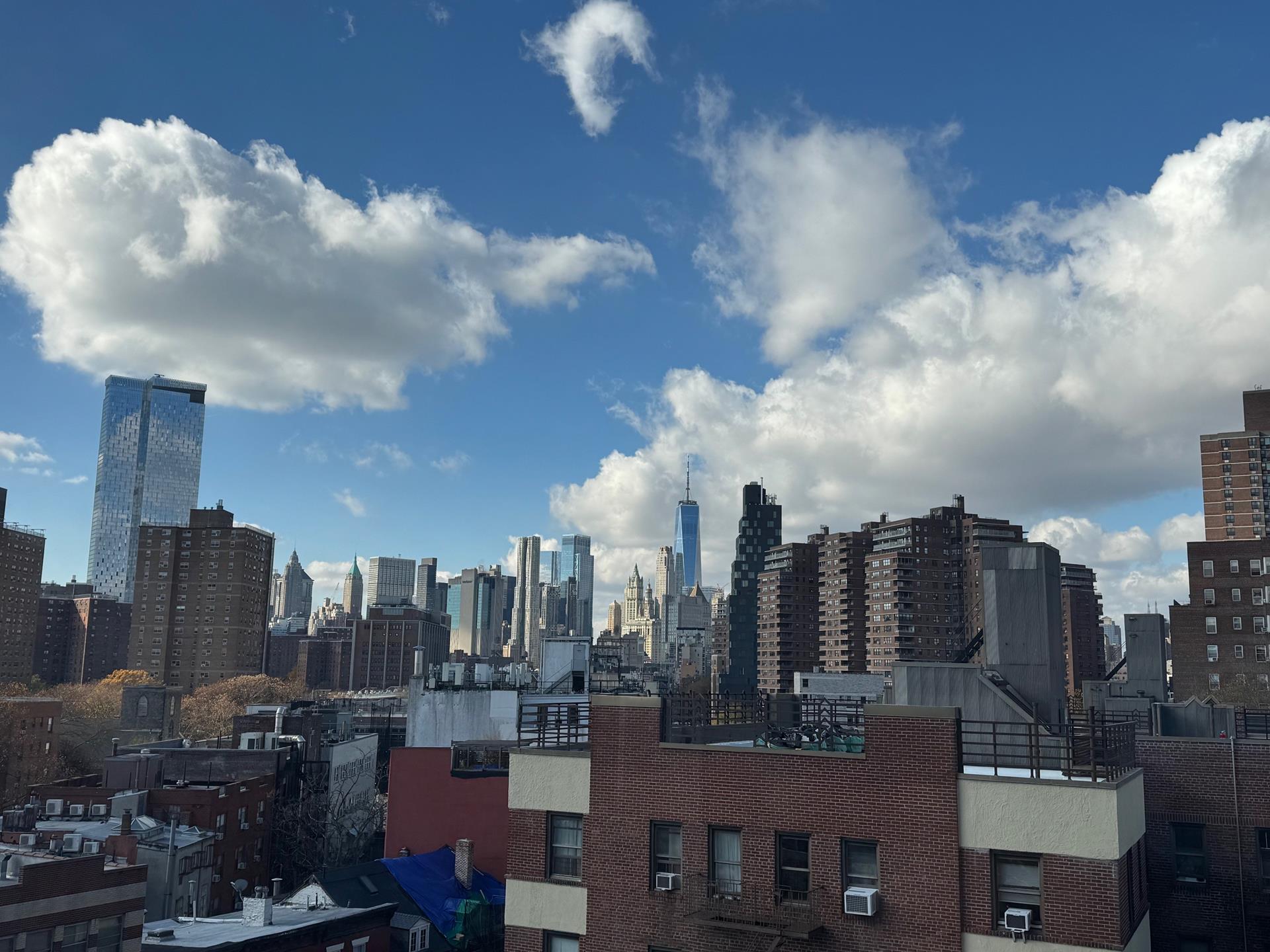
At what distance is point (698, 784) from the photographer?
77.4ft

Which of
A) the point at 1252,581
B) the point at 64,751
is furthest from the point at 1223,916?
the point at 64,751

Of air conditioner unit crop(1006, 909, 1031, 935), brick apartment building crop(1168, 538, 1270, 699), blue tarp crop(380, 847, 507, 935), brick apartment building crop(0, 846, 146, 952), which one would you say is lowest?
blue tarp crop(380, 847, 507, 935)

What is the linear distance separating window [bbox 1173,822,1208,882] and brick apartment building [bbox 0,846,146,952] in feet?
124

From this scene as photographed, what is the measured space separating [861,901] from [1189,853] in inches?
549

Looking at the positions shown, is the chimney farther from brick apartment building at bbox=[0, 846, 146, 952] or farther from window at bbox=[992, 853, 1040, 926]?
window at bbox=[992, 853, 1040, 926]

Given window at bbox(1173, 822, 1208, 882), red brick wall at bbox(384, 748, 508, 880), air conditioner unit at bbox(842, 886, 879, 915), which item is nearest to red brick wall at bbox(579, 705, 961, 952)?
air conditioner unit at bbox(842, 886, 879, 915)

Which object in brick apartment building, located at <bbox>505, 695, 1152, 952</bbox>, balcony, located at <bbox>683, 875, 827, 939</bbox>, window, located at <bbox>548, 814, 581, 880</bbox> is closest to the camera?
brick apartment building, located at <bbox>505, 695, 1152, 952</bbox>

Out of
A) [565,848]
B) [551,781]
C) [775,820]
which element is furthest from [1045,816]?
[551,781]

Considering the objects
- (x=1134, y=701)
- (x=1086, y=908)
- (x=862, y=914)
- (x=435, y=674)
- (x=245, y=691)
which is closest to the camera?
(x=1086, y=908)

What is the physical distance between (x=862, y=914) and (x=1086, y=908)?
168 inches

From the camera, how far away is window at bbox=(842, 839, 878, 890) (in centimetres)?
2156

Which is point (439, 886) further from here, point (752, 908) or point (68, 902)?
point (752, 908)

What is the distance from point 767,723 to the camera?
32156 millimetres

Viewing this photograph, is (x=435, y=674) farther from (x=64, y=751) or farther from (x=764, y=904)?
(x=764, y=904)
